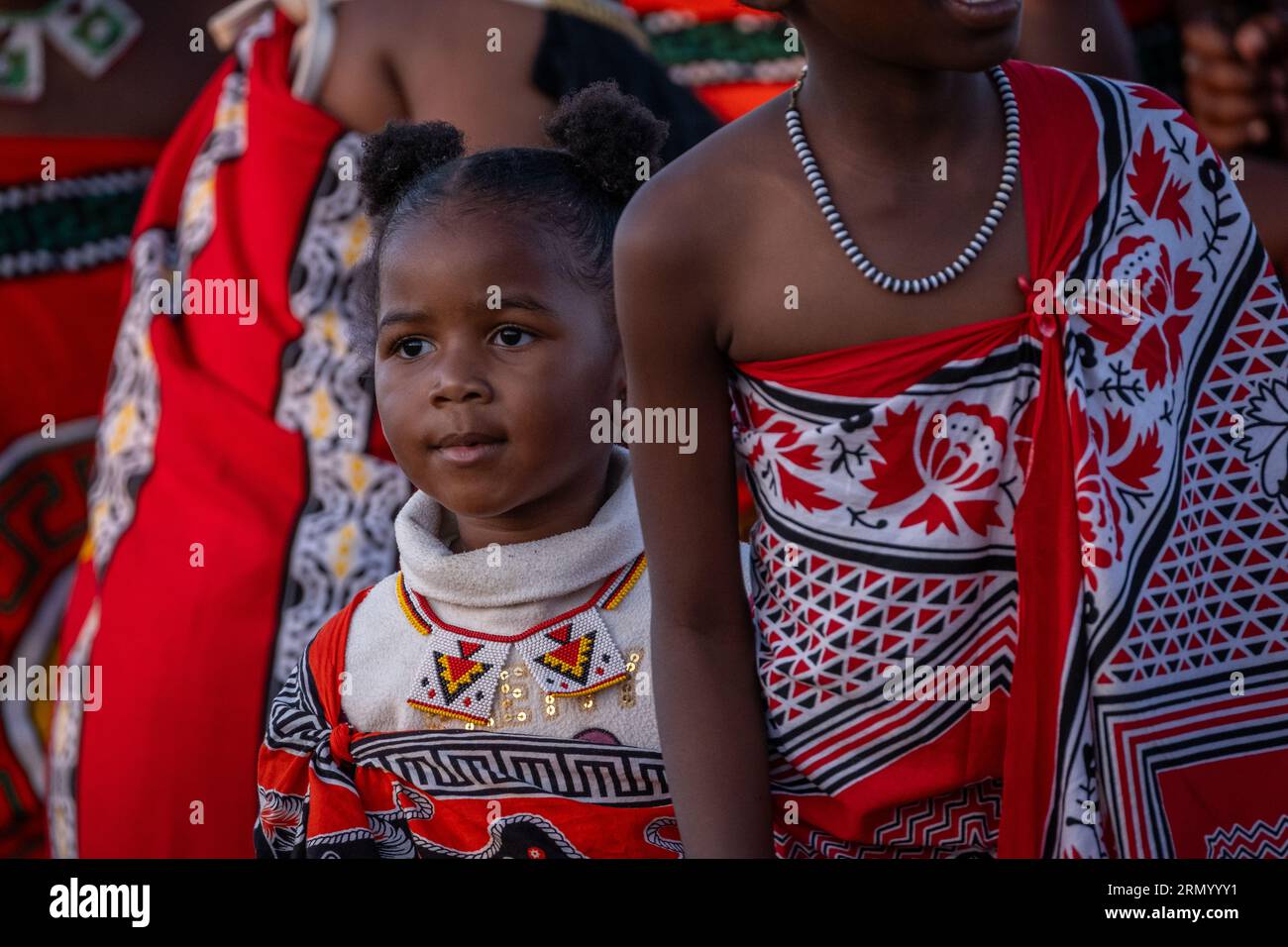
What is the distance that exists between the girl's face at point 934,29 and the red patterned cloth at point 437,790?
2.44ft

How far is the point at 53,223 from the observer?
3.09m

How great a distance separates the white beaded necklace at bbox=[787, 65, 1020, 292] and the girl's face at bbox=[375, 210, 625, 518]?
0.40m

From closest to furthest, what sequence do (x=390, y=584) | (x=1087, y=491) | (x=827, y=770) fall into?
(x=1087, y=491) < (x=827, y=770) < (x=390, y=584)

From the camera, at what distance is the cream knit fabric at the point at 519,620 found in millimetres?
1763

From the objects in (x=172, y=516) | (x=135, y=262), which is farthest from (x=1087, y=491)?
(x=135, y=262)

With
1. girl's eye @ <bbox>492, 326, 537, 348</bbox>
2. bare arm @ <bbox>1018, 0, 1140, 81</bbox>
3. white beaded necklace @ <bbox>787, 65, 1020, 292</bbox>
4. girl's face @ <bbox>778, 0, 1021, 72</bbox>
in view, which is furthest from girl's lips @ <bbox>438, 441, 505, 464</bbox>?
bare arm @ <bbox>1018, 0, 1140, 81</bbox>

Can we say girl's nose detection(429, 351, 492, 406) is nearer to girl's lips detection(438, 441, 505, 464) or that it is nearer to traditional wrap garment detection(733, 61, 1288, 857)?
girl's lips detection(438, 441, 505, 464)

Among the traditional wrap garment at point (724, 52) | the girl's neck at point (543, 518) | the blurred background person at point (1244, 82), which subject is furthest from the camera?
the traditional wrap garment at point (724, 52)

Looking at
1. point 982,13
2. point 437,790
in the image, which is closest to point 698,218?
point 982,13

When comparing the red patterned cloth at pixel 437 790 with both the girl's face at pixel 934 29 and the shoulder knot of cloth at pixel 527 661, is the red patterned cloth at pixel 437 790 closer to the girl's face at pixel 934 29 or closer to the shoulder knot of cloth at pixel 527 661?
the shoulder knot of cloth at pixel 527 661

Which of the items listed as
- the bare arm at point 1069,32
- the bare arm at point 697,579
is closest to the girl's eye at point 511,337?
the bare arm at point 697,579

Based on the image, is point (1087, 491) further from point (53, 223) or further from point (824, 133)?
point (53, 223)

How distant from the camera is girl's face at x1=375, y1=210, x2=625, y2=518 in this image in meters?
1.74

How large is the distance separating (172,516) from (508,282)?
90 centimetres
